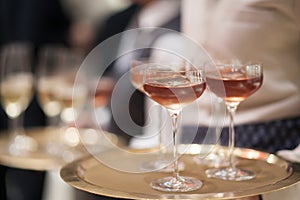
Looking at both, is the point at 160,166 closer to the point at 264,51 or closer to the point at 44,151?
the point at 264,51

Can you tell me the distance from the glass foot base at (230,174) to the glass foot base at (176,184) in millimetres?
51

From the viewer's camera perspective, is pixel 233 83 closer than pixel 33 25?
Yes

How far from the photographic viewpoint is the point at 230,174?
3.97 feet

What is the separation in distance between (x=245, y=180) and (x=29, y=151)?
1074 millimetres

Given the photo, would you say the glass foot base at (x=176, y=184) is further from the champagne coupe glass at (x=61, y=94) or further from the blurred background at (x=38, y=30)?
the blurred background at (x=38, y=30)

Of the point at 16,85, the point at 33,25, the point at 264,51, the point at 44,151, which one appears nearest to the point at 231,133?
the point at 264,51

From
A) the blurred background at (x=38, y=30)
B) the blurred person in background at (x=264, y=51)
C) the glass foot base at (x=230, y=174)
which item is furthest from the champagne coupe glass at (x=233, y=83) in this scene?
the blurred background at (x=38, y=30)

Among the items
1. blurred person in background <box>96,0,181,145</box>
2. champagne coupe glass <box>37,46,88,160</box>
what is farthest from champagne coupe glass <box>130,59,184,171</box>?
champagne coupe glass <box>37,46,88,160</box>

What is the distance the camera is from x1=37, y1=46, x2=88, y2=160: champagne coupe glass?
86.7 inches

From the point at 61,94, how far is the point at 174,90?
3.70 ft

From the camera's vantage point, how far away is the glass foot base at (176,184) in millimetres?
1120

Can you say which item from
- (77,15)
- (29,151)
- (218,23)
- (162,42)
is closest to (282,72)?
(218,23)

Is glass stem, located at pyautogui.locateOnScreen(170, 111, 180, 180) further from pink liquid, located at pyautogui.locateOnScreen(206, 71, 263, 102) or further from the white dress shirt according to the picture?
the white dress shirt

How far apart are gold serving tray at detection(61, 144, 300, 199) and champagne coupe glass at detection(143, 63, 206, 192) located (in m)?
0.03
